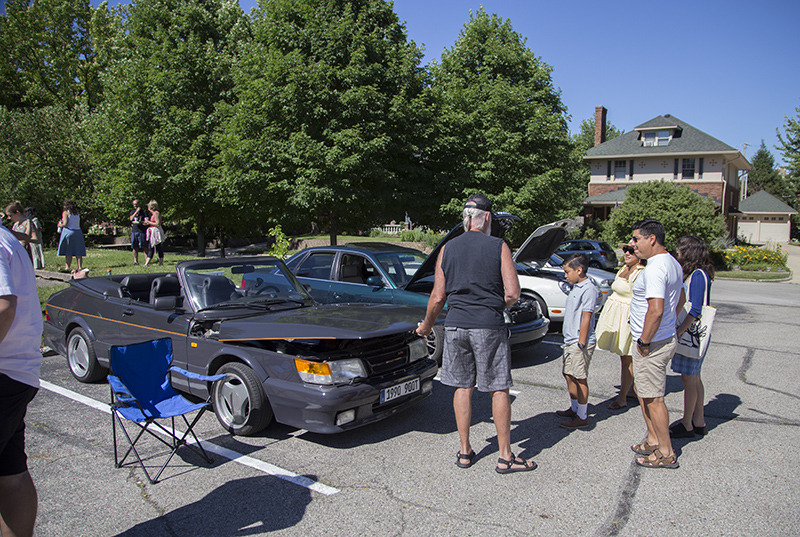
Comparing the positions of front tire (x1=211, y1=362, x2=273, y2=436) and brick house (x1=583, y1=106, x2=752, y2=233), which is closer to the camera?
front tire (x1=211, y1=362, x2=273, y2=436)

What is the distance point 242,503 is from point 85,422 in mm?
2408

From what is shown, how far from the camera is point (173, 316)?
5.25m

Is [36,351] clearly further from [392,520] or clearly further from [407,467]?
[407,467]

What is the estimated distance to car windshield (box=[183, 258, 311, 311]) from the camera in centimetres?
532

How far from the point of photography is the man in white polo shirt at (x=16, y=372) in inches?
95.9

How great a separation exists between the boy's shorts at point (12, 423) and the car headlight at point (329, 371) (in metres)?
2.01

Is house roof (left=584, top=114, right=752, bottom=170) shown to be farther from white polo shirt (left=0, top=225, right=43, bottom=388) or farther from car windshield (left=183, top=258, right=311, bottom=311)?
white polo shirt (left=0, top=225, right=43, bottom=388)

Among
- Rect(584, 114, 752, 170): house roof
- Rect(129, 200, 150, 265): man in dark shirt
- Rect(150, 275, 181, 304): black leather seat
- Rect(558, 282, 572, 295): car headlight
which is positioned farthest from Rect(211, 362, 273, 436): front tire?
Rect(584, 114, 752, 170): house roof

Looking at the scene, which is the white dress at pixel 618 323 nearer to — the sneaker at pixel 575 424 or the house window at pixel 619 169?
the sneaker at pixel 575 424

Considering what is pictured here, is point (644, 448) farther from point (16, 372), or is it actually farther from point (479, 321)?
point (16, 372)

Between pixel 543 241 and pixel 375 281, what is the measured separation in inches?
99.1

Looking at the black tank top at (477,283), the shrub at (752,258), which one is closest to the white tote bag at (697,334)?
the black tank top at (477,283)

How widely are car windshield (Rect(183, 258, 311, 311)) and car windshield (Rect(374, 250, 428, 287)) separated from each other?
2.20 meters

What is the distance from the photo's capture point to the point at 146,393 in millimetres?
4113
